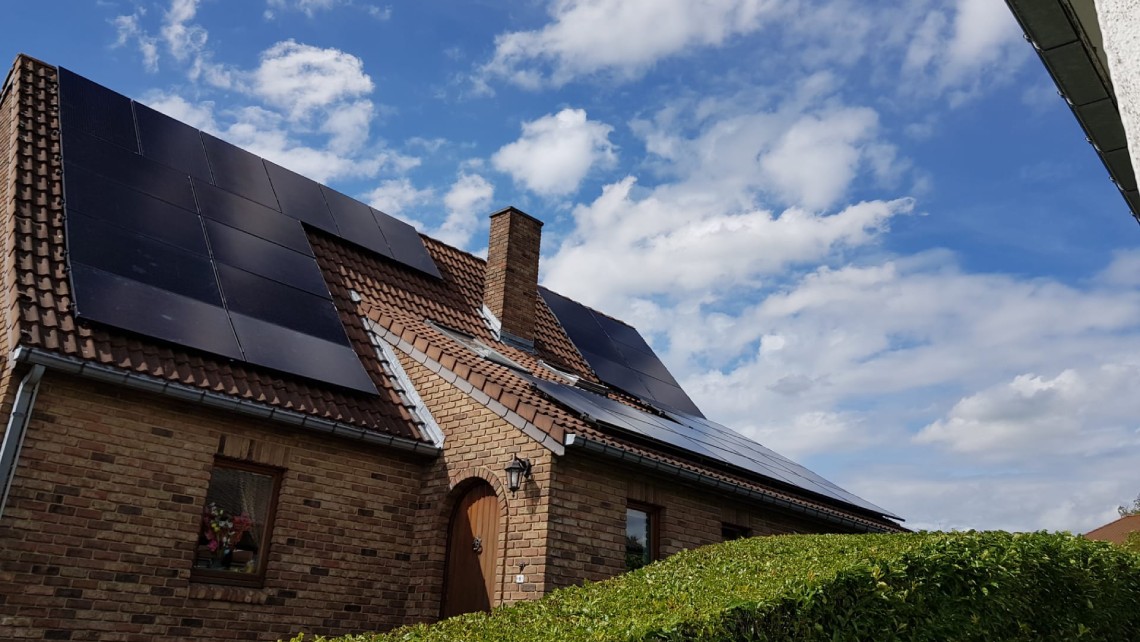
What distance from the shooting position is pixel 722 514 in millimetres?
10711

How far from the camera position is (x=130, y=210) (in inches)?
362

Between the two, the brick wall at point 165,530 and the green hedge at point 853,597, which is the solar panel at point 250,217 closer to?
the brick wall at point 165,530

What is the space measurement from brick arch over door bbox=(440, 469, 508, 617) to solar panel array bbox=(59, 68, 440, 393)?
1.70 metres

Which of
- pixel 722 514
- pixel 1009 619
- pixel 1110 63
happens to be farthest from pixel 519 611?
pixel 722 514

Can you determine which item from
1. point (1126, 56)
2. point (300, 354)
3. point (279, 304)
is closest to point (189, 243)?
point (279, 304)

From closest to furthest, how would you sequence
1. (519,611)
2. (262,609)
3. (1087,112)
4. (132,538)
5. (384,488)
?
1. (1087,112)
2. (519,611)
3. (132,538)
4. (262,609)
5. (384,488)

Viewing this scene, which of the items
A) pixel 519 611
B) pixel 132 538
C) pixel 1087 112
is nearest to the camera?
pixel 1087 112

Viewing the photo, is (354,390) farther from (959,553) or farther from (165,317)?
(959,553)

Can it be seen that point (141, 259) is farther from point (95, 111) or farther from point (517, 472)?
point (517, 472)

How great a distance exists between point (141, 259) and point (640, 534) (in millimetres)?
6245

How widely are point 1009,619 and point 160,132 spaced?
36.0ft

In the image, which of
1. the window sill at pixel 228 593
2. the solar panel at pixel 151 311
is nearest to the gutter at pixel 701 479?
the window sill at pixel 228 593

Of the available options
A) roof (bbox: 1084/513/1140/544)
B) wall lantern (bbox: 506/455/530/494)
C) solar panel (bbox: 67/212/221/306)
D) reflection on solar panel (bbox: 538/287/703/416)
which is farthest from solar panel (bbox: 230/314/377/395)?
roof (bbox: 1084/513/1140/544)

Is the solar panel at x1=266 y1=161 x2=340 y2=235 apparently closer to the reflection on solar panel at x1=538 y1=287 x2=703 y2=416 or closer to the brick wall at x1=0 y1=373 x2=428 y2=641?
the brick wall at x1=0 y1=373 x2=428 y2=641
